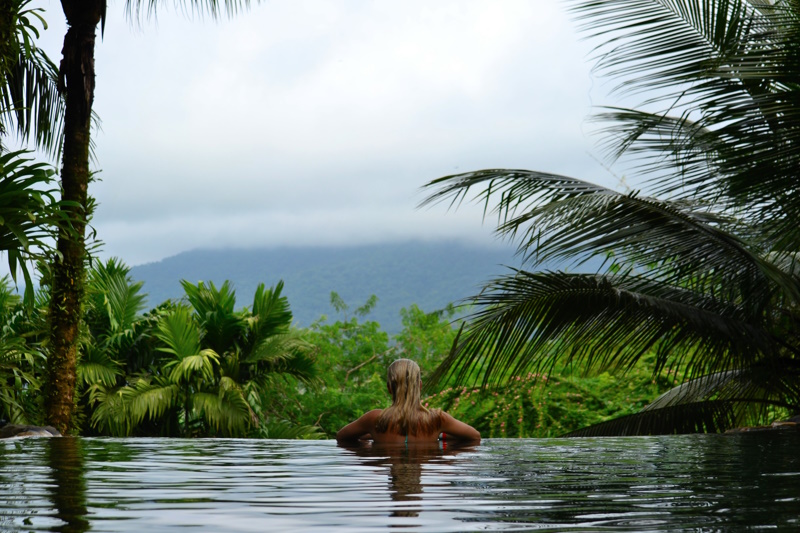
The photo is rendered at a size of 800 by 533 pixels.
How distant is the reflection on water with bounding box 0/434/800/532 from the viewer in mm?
2455

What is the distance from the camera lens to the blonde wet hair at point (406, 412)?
6.26 metres

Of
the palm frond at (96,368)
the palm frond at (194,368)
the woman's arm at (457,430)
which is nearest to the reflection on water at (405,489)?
the woman's arm at (457,430)

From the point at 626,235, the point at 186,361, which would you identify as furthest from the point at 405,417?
the point at 186,361

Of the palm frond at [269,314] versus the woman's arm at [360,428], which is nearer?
the woman's arm at [360,428]

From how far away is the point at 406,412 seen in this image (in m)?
6.33

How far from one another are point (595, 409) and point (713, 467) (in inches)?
475

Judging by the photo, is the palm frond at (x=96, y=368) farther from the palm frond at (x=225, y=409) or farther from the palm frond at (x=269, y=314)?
the palm frond at (x=269, y=314)

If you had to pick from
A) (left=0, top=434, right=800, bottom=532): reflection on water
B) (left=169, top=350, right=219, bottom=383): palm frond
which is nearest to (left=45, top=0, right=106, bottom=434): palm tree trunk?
(left=169, top=350, right=219, bottom=383): palm frond

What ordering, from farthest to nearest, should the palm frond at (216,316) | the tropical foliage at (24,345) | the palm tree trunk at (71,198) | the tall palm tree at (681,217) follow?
the palm frond at (216,316) → the tropical foliage at (24,345) → the palm tree trunk at (71,198) → the tall palm tree at (681,217)

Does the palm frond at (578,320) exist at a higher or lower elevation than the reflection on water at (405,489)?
higher

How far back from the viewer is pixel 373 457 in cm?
527

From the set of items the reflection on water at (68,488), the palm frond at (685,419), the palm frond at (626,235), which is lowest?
the palm frond at (685,419)

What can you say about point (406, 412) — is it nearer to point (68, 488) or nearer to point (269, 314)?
point (68, 488)

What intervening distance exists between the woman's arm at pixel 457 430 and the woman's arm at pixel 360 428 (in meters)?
0.49
